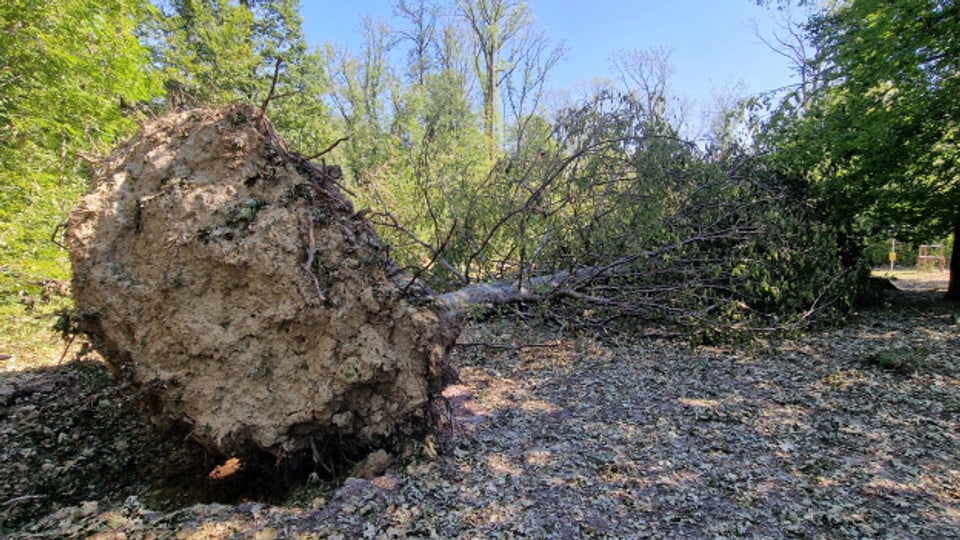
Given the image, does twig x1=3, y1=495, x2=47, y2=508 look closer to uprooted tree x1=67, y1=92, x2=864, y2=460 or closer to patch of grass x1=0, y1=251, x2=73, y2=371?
uprooted tree x1=67, y1=92, x2=864, y2=460

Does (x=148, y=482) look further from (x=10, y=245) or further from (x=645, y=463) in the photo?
(x=10, y=245)

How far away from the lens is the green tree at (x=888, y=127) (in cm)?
521

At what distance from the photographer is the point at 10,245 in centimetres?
455

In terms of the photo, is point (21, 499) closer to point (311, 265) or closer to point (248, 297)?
point (248, 297)

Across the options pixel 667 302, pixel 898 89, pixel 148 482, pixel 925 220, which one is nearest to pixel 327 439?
pixel 148 482

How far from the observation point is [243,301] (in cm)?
251

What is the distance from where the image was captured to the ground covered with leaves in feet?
6.55

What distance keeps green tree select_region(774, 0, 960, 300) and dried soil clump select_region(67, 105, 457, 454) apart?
6.34m

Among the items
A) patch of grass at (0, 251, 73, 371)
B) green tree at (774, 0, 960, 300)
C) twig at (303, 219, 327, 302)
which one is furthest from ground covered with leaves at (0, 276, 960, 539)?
green tree at (774, 0, 960, 300)

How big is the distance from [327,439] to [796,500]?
2396 millimetres

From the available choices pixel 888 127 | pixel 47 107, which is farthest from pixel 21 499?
pixel 888 127

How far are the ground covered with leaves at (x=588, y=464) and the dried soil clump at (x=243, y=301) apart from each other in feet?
1.27

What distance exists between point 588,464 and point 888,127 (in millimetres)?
5980

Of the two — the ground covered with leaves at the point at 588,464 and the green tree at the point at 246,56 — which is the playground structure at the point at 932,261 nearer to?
the ground covered with leaves at the point at 588,464
